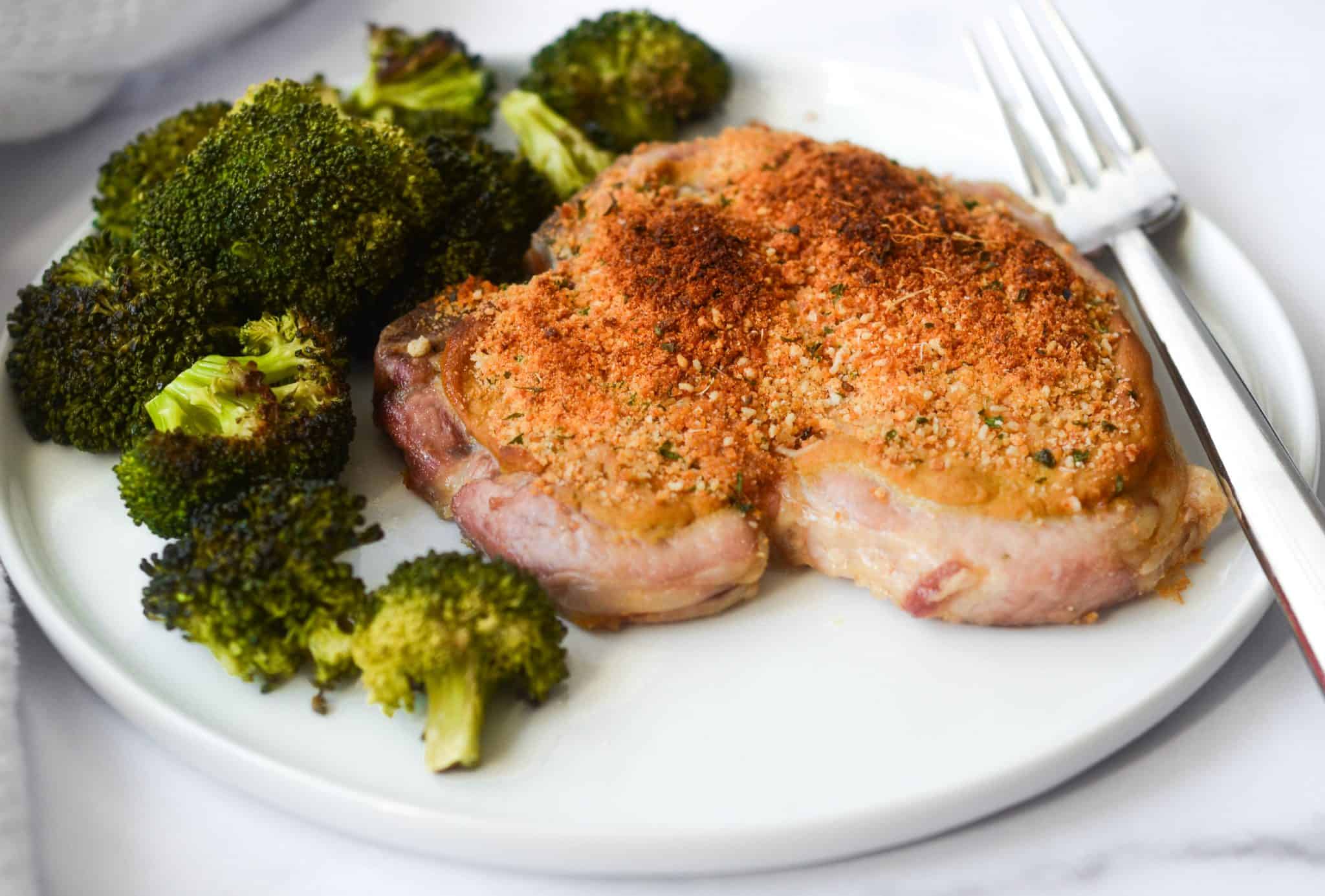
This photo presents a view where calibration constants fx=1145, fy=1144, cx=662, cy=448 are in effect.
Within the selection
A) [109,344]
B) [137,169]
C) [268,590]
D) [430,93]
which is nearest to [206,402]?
[109,344]

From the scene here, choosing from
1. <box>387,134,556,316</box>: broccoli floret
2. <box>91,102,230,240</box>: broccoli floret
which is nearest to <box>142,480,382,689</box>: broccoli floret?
<box>387,134,556,316</box>: broccoli floret

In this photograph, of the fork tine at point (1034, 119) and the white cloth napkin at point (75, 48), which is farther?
the white cloth napkin at point (75, 48)

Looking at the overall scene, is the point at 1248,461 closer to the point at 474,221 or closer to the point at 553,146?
the point at 474,221

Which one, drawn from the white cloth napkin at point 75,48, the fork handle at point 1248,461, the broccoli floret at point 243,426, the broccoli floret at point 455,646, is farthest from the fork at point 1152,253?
the white cloth napkin at point 75,48

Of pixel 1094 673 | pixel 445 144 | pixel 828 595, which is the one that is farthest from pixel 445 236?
pixel 1094 673

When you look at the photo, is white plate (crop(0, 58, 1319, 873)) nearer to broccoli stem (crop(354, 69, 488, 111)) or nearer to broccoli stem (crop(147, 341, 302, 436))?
broccoli stem (crop(147, 341, 302, 436))

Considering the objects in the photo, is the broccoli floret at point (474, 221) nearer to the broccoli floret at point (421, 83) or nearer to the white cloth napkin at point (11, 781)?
the broccoli floret at point (421, 83)
